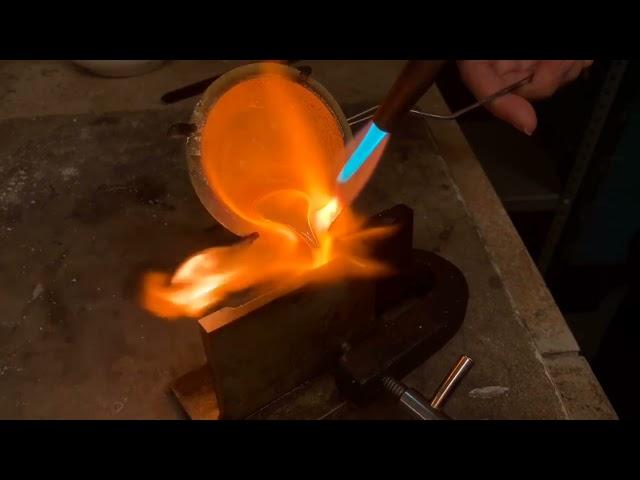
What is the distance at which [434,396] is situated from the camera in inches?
29.7

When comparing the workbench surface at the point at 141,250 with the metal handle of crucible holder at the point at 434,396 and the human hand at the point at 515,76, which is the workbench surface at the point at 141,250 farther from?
the human hand at the point at 515,76

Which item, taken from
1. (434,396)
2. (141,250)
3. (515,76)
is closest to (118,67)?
(141,250)

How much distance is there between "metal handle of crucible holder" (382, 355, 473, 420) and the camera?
2.31 ft

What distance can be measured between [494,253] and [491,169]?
19.2 inches

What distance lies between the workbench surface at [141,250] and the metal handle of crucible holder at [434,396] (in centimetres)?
4

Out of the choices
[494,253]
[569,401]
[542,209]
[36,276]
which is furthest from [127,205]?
[542,209]

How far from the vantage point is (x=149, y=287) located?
92 cm

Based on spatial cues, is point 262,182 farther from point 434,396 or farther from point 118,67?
point 118,67

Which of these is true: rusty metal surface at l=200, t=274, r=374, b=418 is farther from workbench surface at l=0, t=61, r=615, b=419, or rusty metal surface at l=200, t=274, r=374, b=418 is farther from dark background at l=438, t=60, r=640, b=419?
dark background at l=438, t=60, r=640, b=419

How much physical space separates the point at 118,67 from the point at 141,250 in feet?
1.94

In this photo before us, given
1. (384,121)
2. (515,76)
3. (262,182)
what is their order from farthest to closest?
(515,76), (262,182), (384,121)

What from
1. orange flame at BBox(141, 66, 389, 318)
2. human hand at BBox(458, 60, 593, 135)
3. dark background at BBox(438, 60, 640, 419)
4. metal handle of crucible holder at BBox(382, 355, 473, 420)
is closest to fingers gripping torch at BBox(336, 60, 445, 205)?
orange flame at BBox(141, 66, 389, 318)

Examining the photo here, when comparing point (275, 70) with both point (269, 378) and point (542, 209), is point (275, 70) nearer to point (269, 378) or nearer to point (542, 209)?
point (269, 378)

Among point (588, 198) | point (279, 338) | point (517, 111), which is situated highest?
point (517, 111)
